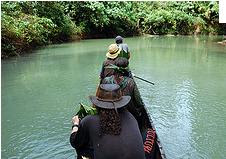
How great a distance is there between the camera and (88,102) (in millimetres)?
8695

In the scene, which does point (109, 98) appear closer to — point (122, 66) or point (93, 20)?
point (122, 66)

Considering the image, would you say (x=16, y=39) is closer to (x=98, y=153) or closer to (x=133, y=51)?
(x=133, y=51)

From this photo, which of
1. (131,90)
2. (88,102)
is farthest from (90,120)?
(88,102)

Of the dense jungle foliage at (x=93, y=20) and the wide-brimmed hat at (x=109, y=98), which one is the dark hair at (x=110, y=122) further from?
the dense jungle foliage at (x=93, y=20)

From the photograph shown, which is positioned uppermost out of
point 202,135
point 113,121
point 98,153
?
point 113,121

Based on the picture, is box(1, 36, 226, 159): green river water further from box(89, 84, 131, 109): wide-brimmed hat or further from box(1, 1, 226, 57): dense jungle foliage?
box(89, 84, 131, 109): wide-brimmed hat

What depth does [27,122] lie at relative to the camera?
7.42 m

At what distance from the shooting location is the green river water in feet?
20.4

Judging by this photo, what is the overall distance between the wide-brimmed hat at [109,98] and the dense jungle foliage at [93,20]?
1221cm

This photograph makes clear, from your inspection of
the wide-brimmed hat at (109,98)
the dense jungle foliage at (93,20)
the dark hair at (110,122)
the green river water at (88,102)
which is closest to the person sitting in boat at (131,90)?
the green river water at (88,102)

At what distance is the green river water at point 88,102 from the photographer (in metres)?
6.21

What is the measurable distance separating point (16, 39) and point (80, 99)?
7.90m

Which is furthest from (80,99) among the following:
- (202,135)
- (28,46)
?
(28,46)

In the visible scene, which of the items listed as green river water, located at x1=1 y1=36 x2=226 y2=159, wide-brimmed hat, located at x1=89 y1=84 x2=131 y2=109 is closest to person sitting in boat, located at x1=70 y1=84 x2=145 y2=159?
wide-brimmed hat, located at x1=89 y1=84 x2=131 y2=109
